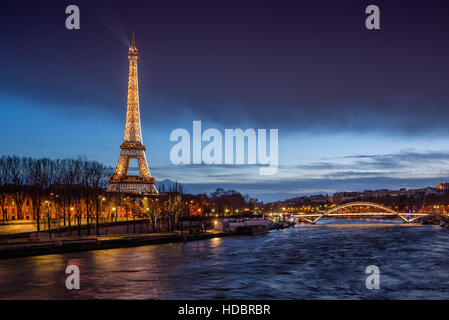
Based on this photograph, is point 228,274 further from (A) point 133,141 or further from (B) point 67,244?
(A) point 133,141

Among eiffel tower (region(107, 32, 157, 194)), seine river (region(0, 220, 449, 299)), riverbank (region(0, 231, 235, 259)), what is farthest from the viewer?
eiffel tower (region(107, 32, 157, 194))

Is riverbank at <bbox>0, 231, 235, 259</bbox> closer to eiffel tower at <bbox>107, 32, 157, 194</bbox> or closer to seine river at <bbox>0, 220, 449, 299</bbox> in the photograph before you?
seine river at <bbox>0, 220, 449, 299</bbox>

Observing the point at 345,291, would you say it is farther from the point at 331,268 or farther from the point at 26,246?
the point at 26,246

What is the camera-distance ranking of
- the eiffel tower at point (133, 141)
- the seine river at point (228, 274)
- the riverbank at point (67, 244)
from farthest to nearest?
1. the eiffel tower at point (133, 141)
2. the riverbank at point (67, 244)
3. the seine river at point (228, 274)

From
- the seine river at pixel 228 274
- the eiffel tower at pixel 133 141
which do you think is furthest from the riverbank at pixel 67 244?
the eiffel tower at pixel 133 141

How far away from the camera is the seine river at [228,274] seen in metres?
22.6

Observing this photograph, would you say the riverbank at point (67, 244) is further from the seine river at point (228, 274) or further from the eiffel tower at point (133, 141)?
the eiffel tower at point (133, 141)

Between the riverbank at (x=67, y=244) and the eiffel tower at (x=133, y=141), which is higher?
the eiffel tower at (x=133, y=141)

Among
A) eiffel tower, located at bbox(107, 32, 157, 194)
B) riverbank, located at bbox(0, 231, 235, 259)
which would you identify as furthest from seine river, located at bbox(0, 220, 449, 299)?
eiffel tower, located at bbox(107, 32, 157, 194)

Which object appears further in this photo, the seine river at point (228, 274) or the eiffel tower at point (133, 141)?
the eiffel tower at point (133, 141)

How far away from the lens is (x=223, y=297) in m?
21.9

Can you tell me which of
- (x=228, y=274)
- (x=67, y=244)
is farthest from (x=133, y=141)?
(x=228, y=274)

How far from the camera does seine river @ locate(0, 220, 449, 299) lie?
22.6 m
